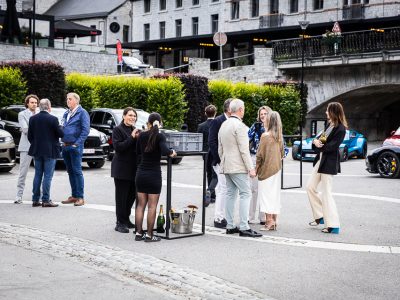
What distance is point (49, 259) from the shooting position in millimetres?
8734

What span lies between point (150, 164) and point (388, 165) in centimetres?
1188

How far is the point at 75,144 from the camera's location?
13461 mm

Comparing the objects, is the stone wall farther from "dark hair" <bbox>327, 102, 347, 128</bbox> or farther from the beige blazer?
the beige blazer

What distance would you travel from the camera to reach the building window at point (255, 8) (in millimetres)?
58653

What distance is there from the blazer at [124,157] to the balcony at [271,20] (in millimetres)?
46621

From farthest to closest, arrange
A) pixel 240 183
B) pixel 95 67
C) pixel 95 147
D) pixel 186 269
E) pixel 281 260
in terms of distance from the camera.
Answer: pixel 95 67
pixel 95 147
pixel 240 183
pixel 281 260
pixel 186 269

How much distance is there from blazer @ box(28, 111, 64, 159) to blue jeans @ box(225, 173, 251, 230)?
408cm

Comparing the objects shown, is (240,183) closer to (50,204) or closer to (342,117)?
(342,117)

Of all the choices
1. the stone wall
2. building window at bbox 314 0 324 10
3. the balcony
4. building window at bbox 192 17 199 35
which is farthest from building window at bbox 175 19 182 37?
the stone wall

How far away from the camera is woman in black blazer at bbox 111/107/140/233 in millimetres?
10688

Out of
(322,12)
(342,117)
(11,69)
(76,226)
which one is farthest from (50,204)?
(322,12)

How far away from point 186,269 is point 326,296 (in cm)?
172

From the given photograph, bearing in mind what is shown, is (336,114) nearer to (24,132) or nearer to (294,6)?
(24,132)

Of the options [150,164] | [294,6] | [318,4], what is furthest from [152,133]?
[294,6]
